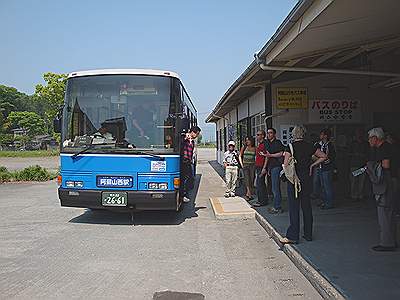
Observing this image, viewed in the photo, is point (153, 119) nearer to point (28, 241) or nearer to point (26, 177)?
point (28, 241)

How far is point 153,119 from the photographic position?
896 centimetres

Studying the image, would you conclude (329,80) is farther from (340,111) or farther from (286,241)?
(286,241)

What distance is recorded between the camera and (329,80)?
11609mm

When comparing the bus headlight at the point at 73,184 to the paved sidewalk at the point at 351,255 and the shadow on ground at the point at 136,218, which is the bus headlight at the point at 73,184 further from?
the paved sidewalk at the point at 351,255

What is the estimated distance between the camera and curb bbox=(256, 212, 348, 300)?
15.2 ft

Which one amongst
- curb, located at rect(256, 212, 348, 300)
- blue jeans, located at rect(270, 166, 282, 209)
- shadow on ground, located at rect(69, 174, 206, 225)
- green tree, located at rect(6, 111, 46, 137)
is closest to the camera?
curb, located at rect(256, 212, 348, 300)

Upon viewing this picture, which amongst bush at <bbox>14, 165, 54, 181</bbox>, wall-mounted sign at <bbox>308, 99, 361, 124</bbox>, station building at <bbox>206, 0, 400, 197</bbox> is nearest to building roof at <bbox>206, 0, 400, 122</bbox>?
station building at <bbox>206, 0, 400, 197</bbox>

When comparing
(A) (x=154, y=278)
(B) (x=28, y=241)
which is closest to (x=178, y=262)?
(A) (x=154, y=278)

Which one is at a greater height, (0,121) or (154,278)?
(0,121)

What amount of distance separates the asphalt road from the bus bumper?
48 centimetres

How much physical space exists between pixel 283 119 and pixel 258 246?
493 centimetres

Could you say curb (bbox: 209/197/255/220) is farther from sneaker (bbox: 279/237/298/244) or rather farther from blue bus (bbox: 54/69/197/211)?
sneaker (bbox: 279/237/298/244)

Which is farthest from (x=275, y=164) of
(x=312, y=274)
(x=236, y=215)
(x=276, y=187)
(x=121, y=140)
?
(x=312, y=274)

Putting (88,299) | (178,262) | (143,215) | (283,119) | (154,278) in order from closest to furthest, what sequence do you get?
(88,299), (154,278), (178,262), (143,215), (283,119)
